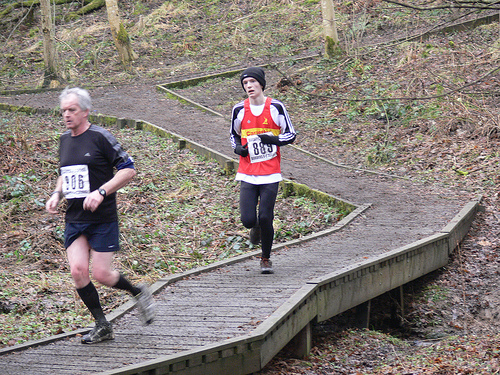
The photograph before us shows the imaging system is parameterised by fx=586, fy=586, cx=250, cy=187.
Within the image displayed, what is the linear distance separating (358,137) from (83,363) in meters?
11.8

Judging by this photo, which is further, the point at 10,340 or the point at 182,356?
the point at 10,340

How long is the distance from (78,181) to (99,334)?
1.33 meters

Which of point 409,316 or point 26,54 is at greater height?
point 26,54

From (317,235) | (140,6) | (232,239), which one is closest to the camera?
(317,235)

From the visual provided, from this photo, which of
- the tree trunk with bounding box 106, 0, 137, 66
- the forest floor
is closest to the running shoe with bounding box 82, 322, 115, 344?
the forest floor

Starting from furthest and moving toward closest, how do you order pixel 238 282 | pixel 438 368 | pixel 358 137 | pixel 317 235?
1. pixel 358 137
2. pixel 317 235
3. pixel 238 282
4. pixel 438 368

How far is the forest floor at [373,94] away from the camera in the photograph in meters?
6.86

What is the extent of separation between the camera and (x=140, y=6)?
30.1m

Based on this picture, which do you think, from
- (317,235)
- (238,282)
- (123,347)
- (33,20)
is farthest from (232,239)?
(33,20)

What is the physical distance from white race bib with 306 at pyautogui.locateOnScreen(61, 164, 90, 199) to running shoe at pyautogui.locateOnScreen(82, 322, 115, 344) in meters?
1.15

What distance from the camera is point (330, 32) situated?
19906mm

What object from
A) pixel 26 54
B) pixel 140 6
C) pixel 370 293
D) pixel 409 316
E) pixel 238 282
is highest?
pixel 140 6

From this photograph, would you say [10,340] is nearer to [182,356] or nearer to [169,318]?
[169,318]

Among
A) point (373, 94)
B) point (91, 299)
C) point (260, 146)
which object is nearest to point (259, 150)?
point (260, 146)
